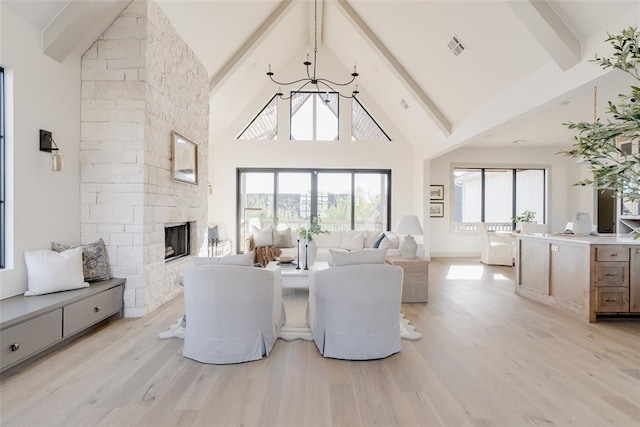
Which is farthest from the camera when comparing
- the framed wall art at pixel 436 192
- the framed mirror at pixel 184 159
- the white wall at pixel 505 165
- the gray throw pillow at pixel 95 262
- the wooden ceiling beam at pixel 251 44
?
the framed wall art at pixel 436 192

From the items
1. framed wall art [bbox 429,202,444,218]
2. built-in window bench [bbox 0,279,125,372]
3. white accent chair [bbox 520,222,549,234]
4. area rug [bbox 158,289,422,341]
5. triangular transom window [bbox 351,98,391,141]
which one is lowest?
area rug [bbox 158,289,422,341]

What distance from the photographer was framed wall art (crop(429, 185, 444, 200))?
30.1 ft

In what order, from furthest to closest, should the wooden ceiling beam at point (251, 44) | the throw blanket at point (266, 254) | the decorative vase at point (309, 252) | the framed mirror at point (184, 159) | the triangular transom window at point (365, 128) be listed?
Result: the triangular transom window at point (365, 128)
the throw blanket at point (266, 254)
the wooden ceiling beam at point (251, 44)
the decorative vase at point (309, 252)
the framed mirror at point (184, 159)

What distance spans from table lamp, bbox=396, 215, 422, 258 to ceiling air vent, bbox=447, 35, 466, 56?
2.41 metres

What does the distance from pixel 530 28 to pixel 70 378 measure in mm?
5034

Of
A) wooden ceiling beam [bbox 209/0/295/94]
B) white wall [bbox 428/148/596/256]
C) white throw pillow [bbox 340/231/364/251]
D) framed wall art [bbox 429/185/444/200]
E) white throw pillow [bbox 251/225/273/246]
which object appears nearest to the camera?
wooden ceiling beam [bbox 209/0/295/94]

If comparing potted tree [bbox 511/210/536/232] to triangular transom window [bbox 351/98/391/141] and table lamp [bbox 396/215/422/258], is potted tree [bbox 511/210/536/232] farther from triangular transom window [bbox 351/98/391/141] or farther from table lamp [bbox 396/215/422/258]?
table lamp [bbox 396/215/422/258]

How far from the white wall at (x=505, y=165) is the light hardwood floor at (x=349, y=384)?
5.67 m

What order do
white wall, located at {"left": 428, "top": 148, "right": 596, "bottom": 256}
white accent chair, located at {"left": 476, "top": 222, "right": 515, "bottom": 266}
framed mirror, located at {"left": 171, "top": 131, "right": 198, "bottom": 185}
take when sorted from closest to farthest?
1. framed mirror, located at {"left": 171, "top": 131, "right": 198, "bottom": 185}
2. white accent chair, located at {"left": 476, "top": 222, "right": 515, "bottom": 266}
3. white wall, located at {"left": 428, "top": 148, "right": 596, "bottom": 256}

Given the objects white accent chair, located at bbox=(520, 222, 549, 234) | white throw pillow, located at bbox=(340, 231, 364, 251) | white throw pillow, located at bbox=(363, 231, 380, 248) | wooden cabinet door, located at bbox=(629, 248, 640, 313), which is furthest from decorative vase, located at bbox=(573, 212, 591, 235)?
white accent chair, located at bbox=(520, 222, 549, 234)

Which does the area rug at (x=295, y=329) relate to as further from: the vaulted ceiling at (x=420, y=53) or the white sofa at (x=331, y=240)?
Answer: the vaulted ceiling at (x=420, y=53)

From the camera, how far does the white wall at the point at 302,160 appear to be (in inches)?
341

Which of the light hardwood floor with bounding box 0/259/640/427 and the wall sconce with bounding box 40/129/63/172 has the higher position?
the wall sconce with bounding box 40/129/63/172

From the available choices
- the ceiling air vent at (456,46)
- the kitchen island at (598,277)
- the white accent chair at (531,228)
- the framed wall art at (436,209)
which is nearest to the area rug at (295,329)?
the kitchen island at (598,277)
